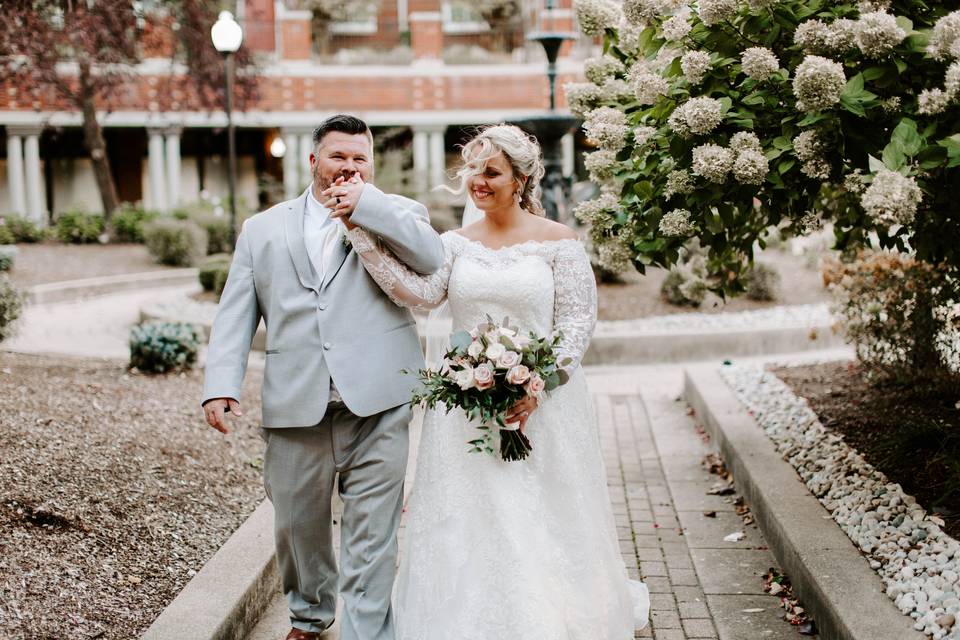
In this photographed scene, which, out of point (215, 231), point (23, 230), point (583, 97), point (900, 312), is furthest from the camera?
point (23, 230)

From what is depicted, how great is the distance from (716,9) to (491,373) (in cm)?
171

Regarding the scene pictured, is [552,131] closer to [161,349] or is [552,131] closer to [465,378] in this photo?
[161,349]

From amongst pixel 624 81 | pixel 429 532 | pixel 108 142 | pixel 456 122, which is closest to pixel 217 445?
pixel 429 532

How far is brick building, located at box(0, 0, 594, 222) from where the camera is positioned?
2716 centimetres

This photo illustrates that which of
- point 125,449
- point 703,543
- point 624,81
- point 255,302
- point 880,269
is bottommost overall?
point 703,543

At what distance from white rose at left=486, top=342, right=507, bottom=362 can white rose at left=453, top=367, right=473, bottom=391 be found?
9 centimetres

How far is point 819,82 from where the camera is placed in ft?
12.6

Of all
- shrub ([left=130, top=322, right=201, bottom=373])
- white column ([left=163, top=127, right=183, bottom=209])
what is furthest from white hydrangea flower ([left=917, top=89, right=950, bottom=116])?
white column ([left=163, top=127, right=183, bottom=209])

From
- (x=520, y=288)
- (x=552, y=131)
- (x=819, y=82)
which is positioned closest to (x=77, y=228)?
(x=552, y=131)

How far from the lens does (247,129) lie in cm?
2952

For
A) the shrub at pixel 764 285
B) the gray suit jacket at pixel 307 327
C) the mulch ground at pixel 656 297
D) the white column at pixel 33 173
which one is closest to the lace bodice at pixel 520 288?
the gray suit jacket at pixel 307 327

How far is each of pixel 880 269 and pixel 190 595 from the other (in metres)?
5.48

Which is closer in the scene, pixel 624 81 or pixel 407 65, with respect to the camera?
pixel 624 81

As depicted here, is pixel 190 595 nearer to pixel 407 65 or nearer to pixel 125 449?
pixel 125 449
